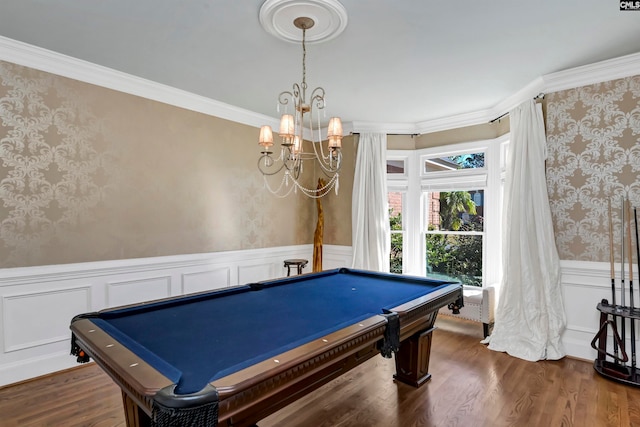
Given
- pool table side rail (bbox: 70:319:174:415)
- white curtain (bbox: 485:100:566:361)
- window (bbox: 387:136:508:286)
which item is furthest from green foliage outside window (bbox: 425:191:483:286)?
pool table side rail (bbox: 70:319:174:415)

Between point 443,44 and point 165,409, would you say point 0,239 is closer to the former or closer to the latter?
point 165,409

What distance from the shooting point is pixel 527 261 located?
3.32 metres

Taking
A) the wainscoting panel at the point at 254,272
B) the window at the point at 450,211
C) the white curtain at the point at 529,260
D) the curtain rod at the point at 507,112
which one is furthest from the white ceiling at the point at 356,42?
the wainscoting panel at the point at 254,272

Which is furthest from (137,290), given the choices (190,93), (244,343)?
(244,343)

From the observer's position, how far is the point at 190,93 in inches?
146

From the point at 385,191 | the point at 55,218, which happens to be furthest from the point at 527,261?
the point at 55,218

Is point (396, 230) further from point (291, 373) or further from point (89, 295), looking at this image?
point (291, 373)

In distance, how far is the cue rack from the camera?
105 inches

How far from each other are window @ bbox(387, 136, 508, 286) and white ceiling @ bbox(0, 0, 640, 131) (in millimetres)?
1044

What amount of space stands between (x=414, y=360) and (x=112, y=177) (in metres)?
3.17

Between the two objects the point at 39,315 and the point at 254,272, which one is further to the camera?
the point at 254,272

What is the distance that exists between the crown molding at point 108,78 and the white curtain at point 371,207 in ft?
5.92

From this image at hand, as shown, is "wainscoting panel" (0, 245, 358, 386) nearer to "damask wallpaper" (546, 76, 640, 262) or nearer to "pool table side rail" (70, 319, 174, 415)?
"pool table side rail" (70, 319, 174, 415)

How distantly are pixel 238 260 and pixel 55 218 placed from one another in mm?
1936
